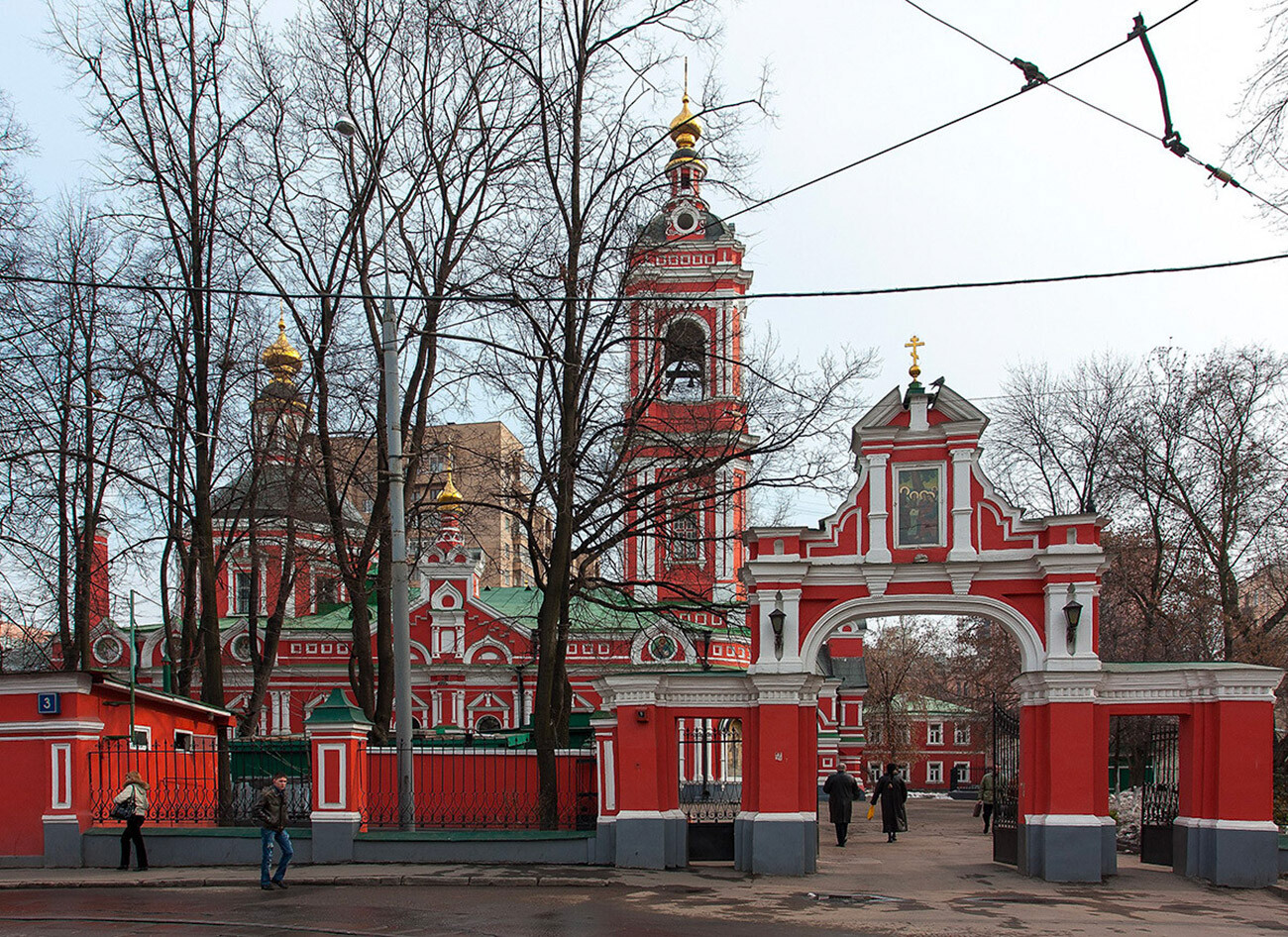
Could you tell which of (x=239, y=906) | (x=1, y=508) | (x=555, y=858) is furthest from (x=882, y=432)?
(x=1, y=508)

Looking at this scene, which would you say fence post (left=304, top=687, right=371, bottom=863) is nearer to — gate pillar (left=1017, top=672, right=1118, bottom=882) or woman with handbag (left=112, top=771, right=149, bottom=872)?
woman with handbag (left=112, top=771, right=149, bottom=872)

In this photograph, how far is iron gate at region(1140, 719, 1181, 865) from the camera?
17.7m

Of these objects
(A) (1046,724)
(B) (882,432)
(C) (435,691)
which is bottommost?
(C) (435,691)

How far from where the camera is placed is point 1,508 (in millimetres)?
19953

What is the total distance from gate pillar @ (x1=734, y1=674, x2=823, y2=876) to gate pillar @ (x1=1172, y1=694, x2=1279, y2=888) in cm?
471

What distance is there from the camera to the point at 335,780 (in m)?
17.3

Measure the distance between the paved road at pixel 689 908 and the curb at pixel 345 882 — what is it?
0.36 feet

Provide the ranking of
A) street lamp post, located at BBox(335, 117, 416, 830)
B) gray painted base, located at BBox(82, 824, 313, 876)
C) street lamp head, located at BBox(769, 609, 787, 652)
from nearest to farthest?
street lamp post, located at BBox(335, 117, 416, 830)
gray painted base, located at BBox(82, 824, 313, 876)
street lamp head, located at BBox(769, 609, 787, 652)

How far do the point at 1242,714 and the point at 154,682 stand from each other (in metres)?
34.0

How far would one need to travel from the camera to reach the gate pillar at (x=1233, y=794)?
53.2ft

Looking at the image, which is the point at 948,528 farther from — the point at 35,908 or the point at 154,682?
the point at 154,682

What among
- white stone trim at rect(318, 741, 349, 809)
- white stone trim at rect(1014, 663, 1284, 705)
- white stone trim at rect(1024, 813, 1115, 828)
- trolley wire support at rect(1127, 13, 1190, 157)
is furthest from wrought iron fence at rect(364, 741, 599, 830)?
trolley wire support at rect(1127, 13, 1190, 157)

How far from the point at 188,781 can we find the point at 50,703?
3171 mm

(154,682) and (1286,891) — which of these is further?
(154,682)
